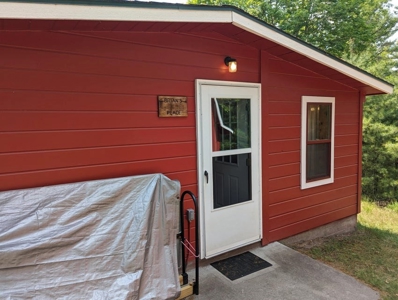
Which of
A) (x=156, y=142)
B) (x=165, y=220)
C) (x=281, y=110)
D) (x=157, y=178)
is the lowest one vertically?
(x=165, y=220)

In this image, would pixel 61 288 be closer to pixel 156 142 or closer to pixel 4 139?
pixel 4 139

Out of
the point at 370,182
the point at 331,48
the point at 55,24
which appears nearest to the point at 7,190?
the point at 55,24

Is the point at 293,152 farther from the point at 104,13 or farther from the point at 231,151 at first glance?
the point at 104,13

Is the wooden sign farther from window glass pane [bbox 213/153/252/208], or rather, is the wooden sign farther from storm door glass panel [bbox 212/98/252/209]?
window glass pane [bbox 213/153/252/208]

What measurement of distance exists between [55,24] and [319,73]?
3.34m

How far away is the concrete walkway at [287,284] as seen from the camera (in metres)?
2.53

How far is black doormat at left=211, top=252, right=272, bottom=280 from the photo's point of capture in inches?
113

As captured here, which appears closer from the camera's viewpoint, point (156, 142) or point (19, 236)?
point (19, 236)

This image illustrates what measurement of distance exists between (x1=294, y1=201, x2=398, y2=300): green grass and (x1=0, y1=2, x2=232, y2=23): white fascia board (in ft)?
9.69

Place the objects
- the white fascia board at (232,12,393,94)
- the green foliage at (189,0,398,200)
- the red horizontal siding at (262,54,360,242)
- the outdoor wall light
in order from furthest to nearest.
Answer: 1. the green foliage at (189,0,398,200)
2. the red horizontal siding at (262,54,360,242)
3. the outdoor wall light
4. the white fascia board at (232,12,393,94)

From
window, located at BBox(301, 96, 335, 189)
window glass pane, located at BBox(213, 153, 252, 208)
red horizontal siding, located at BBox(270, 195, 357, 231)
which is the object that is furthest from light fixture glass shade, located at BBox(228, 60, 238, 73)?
red horizontal siding, located at BBox(270, 195, 357, 231)

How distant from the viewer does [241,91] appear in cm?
320

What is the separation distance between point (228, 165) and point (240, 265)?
109cm

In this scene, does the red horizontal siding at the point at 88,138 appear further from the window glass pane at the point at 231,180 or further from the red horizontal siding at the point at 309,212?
the red horizontal siding at the point at 309,212
